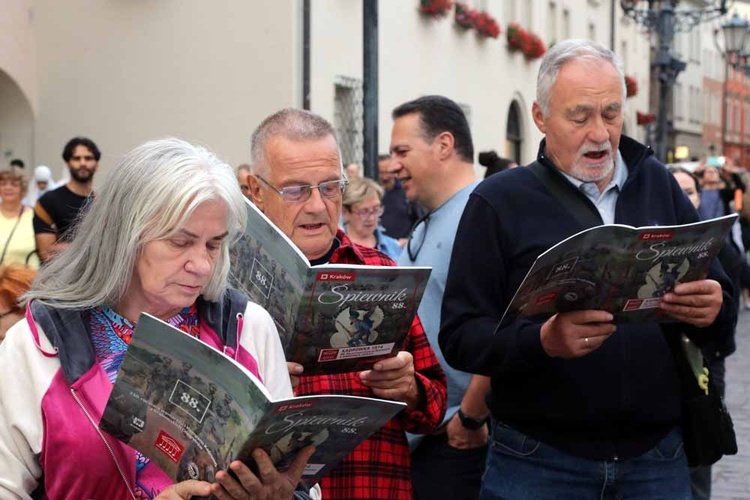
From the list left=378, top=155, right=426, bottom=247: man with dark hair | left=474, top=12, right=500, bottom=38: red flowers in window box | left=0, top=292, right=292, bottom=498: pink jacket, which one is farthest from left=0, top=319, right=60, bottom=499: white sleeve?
left=474, top=12, right=500, bottom=38: red flowers in window box

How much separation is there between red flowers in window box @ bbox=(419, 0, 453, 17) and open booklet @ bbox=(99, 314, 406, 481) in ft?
62.2

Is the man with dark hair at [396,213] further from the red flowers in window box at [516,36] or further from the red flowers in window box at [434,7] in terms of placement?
the red flowers in window box at [516,36]

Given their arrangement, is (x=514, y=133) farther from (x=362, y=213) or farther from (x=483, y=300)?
(x=483, y=300)

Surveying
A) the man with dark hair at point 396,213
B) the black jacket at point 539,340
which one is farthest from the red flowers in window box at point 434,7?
the black jacket at point 539,340

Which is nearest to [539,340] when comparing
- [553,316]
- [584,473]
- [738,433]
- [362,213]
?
[553,316]

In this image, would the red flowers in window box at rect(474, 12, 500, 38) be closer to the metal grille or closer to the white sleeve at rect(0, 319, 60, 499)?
the metal grille

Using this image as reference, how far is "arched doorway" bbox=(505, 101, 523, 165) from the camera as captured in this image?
2873cm

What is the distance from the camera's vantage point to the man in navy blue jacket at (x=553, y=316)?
12.2 feet

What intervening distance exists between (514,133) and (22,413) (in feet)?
87.3

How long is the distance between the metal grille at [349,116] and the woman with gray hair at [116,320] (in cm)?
1529

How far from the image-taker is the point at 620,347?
12.3ft

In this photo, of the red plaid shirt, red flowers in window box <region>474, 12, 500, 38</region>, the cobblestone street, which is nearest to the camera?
the red plaid shirt

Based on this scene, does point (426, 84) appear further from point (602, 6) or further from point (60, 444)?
point (60, 444)

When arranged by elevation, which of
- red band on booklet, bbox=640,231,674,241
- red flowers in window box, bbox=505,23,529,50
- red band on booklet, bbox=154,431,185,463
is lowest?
red band on booklet, bbox=154,431,185,463
